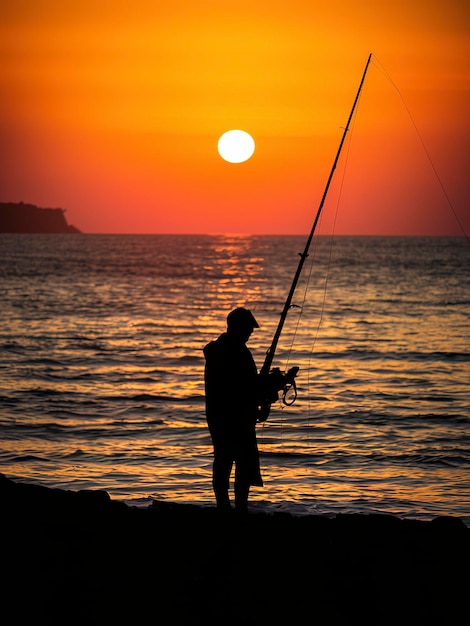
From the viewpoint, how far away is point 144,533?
6.12 m

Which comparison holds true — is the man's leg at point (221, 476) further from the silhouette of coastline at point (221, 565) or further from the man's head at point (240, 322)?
the man's head at point (240, 322)

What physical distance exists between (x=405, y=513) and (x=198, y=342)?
17.5m

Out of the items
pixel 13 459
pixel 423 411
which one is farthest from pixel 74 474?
pixel 423 411

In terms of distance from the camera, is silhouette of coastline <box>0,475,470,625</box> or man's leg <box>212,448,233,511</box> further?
man's leg <box>212,448,233,511</box>

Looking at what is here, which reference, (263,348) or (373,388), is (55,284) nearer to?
(263,348)

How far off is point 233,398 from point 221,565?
1222 mm

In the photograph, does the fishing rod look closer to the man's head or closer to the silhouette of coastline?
the man's head

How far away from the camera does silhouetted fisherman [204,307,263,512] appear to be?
616 centimetres

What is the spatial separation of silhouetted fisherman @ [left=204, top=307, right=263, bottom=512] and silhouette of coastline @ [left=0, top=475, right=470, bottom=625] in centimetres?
41

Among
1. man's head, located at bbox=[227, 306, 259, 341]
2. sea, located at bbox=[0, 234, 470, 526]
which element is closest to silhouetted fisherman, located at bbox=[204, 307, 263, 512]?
man's head, located at bbox=[227, 306, 259, 341]

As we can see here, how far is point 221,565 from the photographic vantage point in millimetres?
5539

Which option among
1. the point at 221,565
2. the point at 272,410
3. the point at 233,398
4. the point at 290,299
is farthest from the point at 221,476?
the point at 272,410

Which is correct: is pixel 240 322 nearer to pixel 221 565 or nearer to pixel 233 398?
pixel 233 398

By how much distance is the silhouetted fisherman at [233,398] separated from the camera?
6.16 meters
